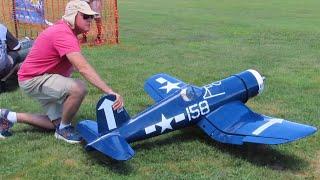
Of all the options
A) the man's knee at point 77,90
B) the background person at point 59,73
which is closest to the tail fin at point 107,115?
the background person at point 59,73

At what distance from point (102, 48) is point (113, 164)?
8.09m

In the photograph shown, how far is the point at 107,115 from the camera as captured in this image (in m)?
5.39

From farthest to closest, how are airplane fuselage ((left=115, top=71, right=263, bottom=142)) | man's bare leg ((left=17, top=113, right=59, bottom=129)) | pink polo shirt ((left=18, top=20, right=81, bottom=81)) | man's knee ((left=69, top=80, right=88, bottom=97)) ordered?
1. man's bare leg ((left=17, top=113, right=59, bottom=129))
2. man's knee ((left=69, top=80, right=88, bottom=97))
3. pink polo shirt ((left=18, top=20, right=81, bottom=81))
4. airplane fuselage ((left=115, top=71, right=263, bottom=142))

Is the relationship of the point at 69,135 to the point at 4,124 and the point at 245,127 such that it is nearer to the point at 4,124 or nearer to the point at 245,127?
the point at 4,124

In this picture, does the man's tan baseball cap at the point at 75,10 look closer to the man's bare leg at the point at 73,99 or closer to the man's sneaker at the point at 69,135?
the man's bare leg at the point at 73,99

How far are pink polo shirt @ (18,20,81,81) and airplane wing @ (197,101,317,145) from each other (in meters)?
1.79

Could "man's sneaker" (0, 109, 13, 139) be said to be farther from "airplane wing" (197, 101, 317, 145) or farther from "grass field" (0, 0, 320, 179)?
"airplane wing" (197, 101, 317, 145)

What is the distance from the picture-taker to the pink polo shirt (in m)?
5.78

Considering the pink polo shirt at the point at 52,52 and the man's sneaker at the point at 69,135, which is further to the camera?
the man's sneaker at the point at 69,135

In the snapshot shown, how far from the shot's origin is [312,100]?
316 inches

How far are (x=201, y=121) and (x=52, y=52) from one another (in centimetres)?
196

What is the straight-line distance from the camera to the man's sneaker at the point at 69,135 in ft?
20.1

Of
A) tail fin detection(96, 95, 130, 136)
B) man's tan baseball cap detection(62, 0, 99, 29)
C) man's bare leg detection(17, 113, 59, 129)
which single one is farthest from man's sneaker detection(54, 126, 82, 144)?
man's tan baseball cap detection(62, 0, 99, 29)

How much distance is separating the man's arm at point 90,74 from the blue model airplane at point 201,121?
0.26 ft
